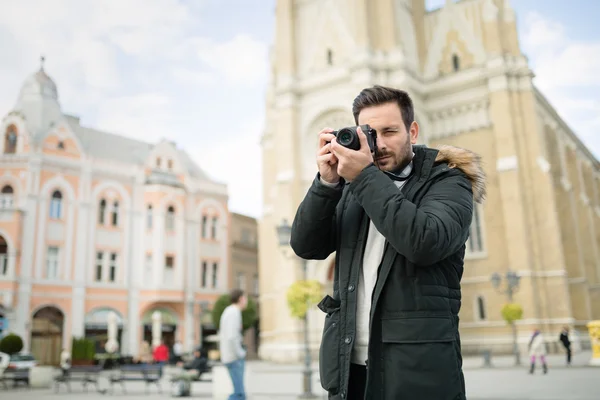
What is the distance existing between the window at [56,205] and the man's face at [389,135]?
32.2 metres

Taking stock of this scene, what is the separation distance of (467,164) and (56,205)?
107ft

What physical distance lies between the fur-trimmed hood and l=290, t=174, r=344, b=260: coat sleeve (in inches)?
16.5

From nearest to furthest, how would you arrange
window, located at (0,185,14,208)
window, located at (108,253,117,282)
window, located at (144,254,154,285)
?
window, located at (0,185,14,208), window, located at (108,253,117,282), window, located at (144,254,154,285)

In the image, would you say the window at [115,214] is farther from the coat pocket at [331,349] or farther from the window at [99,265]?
the coat pocket at [331,349]

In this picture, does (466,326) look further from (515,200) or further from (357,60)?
(357,60)

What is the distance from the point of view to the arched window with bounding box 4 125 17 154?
31062 millimetres

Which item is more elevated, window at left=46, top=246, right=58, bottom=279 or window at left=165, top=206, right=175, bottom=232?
window at left=165, top=206, right=175, bottom=232

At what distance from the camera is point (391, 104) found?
7.02 feet

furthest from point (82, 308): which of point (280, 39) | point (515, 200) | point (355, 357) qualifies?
point (355, 357)

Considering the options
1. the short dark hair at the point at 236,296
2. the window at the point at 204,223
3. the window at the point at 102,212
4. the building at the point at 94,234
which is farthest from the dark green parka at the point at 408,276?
the window at the point at 204,223

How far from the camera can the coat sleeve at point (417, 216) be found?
1788mm

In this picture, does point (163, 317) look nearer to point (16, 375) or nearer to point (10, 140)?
point (10, 140)

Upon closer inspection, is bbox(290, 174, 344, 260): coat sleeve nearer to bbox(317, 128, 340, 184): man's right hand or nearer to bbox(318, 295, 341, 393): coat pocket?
bbox(317, 128, 340, 184): man's right hand

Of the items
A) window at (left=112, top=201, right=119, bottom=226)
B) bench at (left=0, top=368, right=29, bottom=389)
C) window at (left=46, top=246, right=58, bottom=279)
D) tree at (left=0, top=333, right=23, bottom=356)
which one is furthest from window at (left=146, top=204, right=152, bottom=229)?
bench at (left=0, top=368, right=29, bottom=389)
